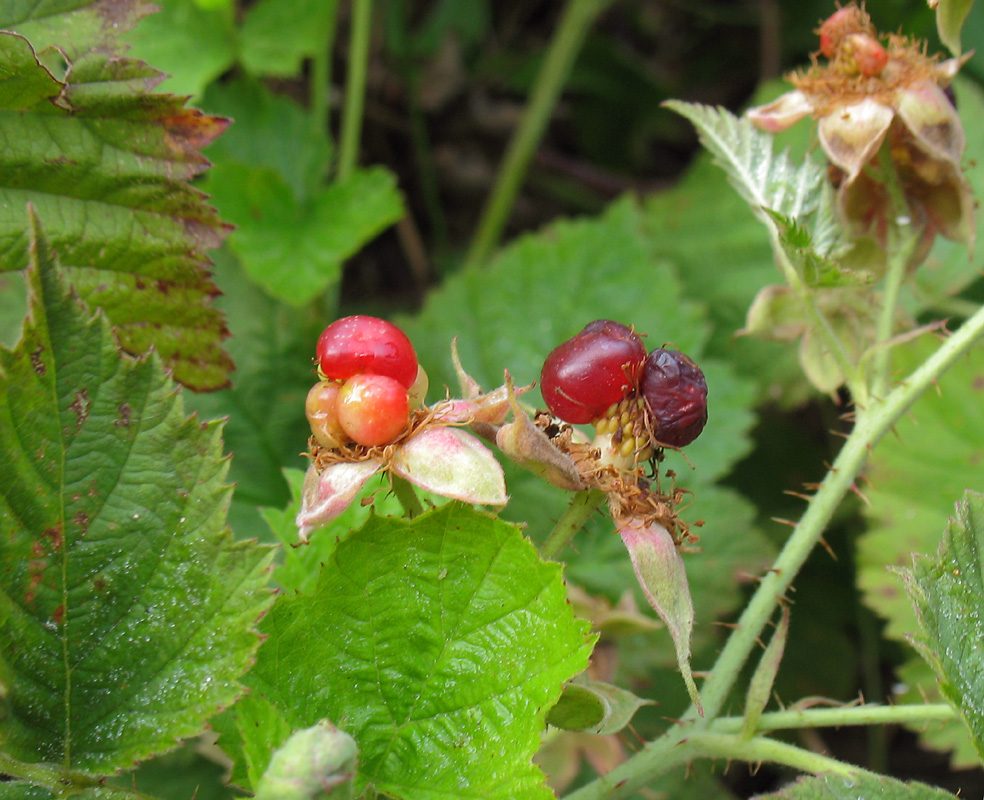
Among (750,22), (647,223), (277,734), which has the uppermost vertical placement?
(750,22)

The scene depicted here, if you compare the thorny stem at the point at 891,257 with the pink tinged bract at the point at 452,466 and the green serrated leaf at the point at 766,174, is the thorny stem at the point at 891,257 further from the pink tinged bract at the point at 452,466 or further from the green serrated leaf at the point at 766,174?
the pink tinged bract at the point at 452,466

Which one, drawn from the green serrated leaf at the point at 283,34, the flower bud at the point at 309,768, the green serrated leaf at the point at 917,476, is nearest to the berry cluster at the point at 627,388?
the flower bud at the point at 309,768

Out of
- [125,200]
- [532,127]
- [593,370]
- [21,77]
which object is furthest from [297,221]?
[593,370]

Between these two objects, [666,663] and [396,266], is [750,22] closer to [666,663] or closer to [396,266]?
[396,266]

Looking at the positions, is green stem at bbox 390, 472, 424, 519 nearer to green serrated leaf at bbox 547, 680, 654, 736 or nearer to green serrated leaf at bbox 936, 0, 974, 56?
green serrated leaf at bbox 547, 680, 654, 736

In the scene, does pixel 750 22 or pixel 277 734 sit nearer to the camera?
pixel 277 734

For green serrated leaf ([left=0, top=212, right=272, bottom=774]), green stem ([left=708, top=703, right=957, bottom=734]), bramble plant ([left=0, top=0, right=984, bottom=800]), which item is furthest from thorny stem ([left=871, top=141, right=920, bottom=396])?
green serrated leaf ([left=0, top=212, right=272, bottom=774])

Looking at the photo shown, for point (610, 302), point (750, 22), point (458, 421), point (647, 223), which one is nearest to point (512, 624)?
Answer: point (458, 421)
